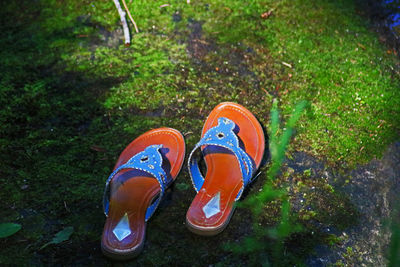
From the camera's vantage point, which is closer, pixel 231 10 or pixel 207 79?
pixel 207 79

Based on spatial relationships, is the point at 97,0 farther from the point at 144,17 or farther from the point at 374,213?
the point at 374,213

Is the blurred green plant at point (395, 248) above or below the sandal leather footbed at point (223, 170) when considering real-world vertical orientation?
above

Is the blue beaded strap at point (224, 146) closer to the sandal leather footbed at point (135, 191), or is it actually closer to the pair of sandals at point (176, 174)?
the pair of sandals at point (176, 174)

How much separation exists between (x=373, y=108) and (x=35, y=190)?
2530 mm

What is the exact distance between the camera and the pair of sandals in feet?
6.31

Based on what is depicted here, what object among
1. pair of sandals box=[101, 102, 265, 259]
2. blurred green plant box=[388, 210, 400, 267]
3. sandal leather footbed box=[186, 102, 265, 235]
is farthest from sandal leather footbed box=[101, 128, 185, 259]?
blurred green plant box=[388, 210, 400, 267]

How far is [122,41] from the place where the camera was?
3.37 m

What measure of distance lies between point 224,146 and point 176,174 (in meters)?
0.43

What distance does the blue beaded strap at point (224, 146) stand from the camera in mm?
2068

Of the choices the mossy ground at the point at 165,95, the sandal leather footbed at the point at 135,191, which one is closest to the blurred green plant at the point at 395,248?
the mossy ground at the point at 165,95

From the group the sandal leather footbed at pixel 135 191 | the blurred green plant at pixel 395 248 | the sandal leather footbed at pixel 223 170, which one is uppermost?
the blurred green plant at pixel 395 248

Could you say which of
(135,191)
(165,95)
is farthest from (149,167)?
(165,95)

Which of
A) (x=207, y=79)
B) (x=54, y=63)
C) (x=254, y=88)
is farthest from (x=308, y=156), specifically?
(x=54, y=63)

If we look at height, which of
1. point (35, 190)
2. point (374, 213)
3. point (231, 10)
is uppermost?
point (231, 10)
